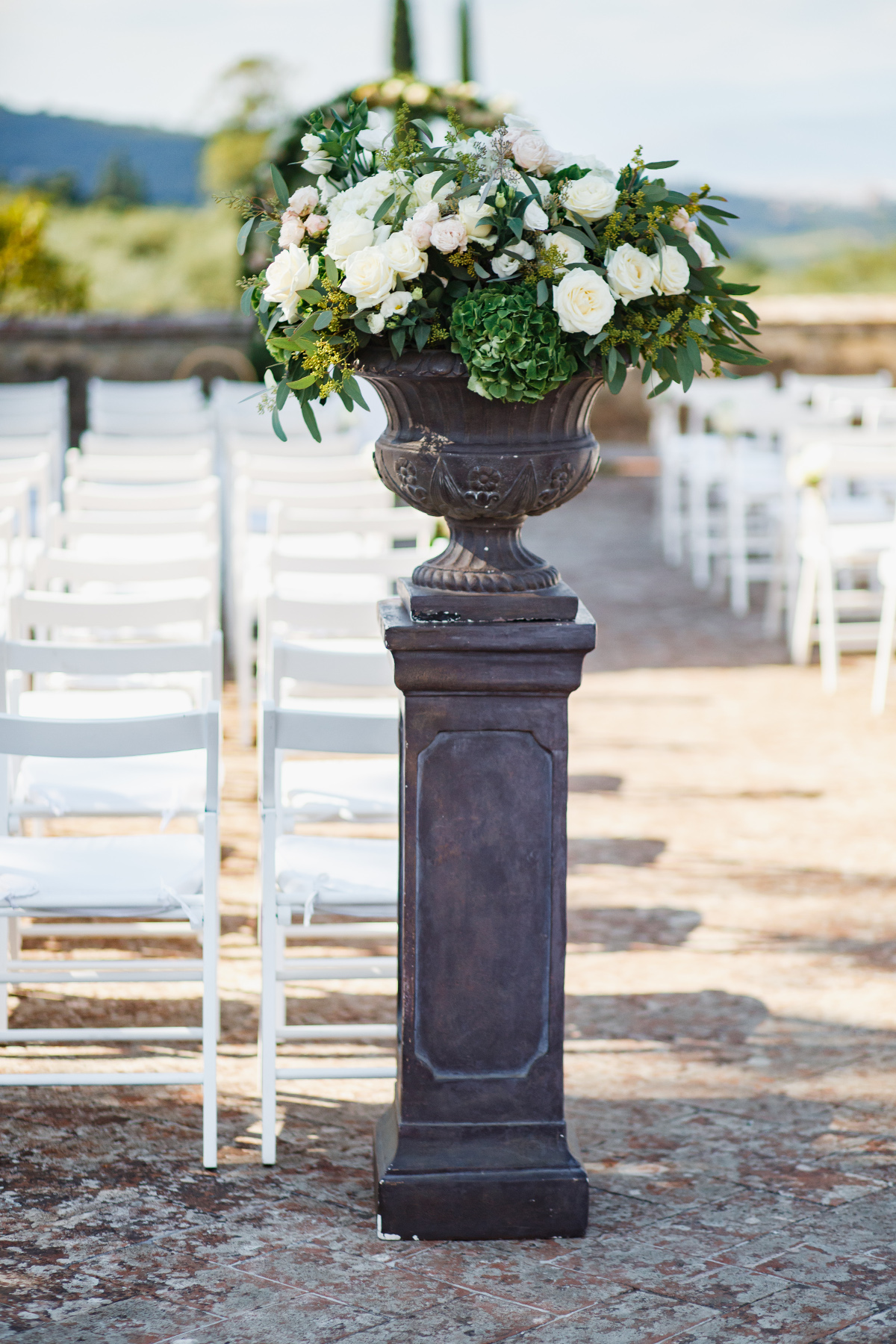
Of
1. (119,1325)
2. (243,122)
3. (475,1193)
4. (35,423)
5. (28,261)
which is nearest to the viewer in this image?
(119,1325)

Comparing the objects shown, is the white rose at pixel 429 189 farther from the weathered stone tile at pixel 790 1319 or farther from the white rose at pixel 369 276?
the weathered stone tile at pixel 790 1319

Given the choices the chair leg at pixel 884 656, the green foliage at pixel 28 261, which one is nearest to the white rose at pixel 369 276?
the chair leg at pixel 884 656

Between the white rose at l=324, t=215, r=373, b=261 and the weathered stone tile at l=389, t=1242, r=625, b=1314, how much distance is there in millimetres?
1683

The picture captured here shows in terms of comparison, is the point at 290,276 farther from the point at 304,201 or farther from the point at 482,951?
the point at 482,951

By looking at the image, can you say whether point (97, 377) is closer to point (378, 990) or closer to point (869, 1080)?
point (378, 990)

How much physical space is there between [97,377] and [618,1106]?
912 centimetres

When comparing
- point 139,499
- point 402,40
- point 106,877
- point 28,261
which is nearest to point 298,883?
point 106,877

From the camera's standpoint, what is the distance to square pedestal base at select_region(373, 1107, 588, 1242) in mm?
2619

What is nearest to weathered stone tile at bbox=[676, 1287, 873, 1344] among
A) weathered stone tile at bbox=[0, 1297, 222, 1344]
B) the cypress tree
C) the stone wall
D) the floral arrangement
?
weathered stone tile at bbox=[0, 1297, 222, 1344]

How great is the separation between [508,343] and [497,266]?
147mm

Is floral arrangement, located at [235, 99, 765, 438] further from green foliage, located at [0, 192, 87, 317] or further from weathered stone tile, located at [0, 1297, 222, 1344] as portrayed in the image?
green foliage, located at [0, 192, 87, 317]

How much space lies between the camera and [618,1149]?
2959 millimetres

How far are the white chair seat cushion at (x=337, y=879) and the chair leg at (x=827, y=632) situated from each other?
→ 12.9 feet

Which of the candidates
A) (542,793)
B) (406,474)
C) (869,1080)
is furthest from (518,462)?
(869,1080)
